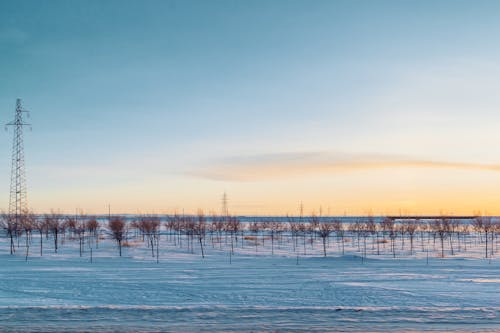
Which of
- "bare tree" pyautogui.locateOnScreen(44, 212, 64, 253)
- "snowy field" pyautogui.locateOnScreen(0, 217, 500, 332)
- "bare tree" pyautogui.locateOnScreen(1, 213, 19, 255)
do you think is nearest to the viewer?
"snowy field" pyautogui.locateOnScreen(0, 217, 500, 332)

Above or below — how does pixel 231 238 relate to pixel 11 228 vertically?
below

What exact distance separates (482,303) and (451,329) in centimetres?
302

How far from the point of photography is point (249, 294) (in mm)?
12414

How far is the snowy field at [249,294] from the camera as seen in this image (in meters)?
8.90

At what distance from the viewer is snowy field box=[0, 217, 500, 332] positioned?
8898 millimetres

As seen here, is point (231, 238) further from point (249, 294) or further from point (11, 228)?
point (249, 294)

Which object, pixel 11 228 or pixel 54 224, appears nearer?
pixel 11 228

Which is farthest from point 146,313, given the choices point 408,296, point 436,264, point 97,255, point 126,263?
point 97,255

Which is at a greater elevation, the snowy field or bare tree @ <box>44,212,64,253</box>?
bare tree @ <box>44,212,64,253</box>

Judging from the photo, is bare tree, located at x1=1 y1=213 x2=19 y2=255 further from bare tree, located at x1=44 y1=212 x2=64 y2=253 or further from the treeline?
bare tree, located at x1=44 y1=212 x2=64 y2=253

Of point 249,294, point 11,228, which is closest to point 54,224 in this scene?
point 11,228

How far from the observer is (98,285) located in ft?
46.0

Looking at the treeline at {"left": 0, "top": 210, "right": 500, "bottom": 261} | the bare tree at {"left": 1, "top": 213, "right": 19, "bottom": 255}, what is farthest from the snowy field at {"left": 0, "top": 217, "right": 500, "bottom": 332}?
the treeline at {"left": 0, "top": 210, "right": 500, "bottom": 261}

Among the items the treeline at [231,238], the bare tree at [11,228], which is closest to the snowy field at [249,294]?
the bare tree at [11,228]
